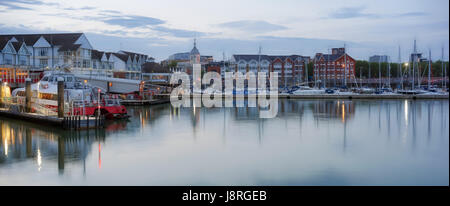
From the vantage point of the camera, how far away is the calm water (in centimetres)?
1362

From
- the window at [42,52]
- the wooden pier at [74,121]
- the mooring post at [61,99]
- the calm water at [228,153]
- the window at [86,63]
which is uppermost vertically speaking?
the window at [42,52]

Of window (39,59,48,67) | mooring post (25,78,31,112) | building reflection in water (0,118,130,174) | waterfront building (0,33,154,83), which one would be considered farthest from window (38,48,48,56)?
building reflection in water (0,118,130,174)

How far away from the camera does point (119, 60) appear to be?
65.1m

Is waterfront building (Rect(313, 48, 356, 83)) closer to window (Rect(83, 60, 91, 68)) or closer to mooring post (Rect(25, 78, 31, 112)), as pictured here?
window (Rect(83, 60, 91, 68))

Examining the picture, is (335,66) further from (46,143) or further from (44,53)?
(46,143)

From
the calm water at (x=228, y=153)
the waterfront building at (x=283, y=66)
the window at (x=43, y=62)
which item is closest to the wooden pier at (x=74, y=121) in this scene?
the calm water at (x=228, y=153)

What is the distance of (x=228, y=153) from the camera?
699 inches

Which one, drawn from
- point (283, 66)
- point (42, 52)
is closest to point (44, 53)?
point (42, 52)

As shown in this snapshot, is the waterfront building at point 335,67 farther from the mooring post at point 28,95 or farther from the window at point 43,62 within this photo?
the mooring post at point 28,95

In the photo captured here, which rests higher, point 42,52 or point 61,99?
point 42,52

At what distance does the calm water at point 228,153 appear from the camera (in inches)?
536
